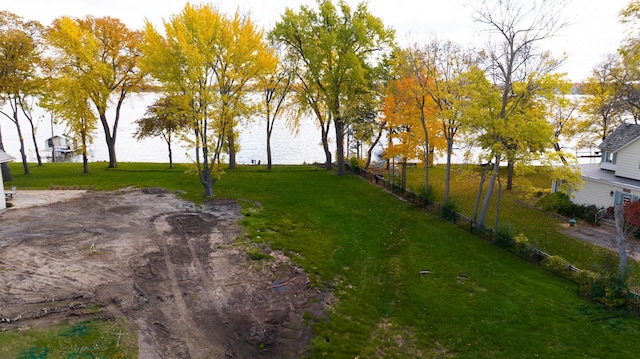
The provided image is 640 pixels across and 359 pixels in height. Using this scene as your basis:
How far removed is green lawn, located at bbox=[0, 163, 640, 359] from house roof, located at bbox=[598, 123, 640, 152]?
28.5 ft

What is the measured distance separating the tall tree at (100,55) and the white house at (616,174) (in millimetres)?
39177

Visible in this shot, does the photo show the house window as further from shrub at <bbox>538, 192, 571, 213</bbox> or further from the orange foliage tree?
the orange foliage tree

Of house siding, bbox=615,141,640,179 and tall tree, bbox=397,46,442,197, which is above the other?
tall tree, bbox=397,46,442,197

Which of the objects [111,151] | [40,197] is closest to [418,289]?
[40,197]

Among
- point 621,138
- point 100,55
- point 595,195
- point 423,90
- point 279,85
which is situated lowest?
point 595,195

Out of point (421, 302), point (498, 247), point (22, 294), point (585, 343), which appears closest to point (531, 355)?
point (585, 343)

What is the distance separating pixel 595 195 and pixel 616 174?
233 cm

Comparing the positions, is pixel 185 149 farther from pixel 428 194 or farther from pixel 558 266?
pixel 558 266

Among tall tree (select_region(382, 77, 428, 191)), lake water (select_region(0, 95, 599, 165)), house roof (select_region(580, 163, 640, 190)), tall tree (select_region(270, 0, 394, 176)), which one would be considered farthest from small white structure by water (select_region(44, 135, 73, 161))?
house roof (select_region(580, 163, 640, 190))

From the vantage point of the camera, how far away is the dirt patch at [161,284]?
1190cm

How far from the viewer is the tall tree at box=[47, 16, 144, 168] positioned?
32.9 metres

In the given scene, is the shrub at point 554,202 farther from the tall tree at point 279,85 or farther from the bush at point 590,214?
the tall tree at point 279,85

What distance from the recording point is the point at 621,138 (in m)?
27.8

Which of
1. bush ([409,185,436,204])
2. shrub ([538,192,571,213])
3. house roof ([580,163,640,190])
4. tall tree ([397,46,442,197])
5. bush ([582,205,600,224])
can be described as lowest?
bush ([582,205,600,224])
